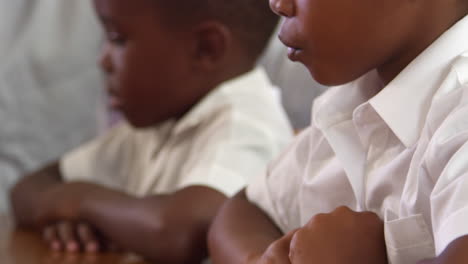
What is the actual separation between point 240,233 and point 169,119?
1.70 feet

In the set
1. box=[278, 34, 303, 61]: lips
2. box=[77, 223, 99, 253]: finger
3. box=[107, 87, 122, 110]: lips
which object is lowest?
box=[77, 223, 99, 253]: finger

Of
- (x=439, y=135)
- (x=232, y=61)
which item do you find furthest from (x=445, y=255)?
(x=232, y=61)

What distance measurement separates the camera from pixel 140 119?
1.41m

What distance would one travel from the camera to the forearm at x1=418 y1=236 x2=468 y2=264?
1.77ft

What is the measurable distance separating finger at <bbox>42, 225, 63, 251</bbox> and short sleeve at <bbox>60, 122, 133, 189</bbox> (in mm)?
206

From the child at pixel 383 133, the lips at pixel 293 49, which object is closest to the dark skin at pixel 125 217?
the child at pixel 383 133

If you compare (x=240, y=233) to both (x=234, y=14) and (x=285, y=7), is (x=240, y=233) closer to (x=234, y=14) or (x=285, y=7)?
(x=285, y=7)

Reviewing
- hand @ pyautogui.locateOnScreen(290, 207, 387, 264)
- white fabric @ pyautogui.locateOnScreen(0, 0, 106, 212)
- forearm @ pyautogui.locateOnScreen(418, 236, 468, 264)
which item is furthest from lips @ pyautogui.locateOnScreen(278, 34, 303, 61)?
white fabric @ pyautogui.locateOnScreen(0, 0, 106, 212)

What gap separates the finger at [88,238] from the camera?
121cm

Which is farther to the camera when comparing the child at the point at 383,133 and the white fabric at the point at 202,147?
the white fabric at the point at 202,147

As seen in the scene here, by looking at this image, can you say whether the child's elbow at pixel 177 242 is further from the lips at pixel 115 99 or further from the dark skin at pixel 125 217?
the lips at pixel 115 99

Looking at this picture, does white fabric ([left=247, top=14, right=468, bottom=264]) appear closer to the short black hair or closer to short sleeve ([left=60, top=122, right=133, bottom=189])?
the short black hair

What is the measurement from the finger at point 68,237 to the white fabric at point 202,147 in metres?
0.17

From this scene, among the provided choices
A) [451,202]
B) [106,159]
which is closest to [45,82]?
[106,159]
